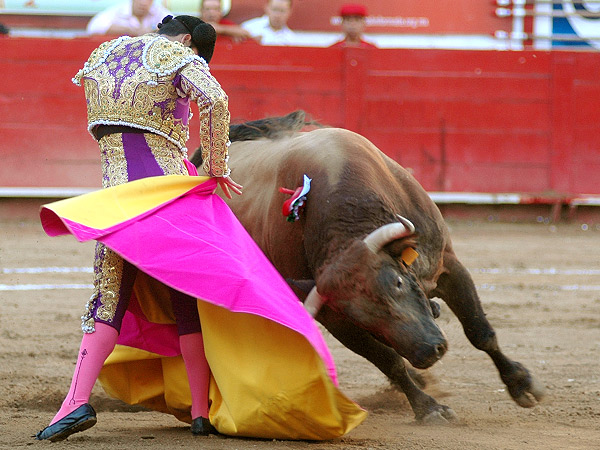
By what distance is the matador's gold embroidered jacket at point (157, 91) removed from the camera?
95.7 inches

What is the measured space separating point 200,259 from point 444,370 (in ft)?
5.18

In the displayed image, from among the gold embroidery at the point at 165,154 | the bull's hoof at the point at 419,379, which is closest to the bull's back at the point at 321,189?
the gold embroidery at the point at 165,154

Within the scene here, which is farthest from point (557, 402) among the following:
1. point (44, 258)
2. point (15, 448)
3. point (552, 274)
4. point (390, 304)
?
point (44, 258)

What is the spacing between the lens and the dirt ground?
2.54 meters

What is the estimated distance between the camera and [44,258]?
245 inches

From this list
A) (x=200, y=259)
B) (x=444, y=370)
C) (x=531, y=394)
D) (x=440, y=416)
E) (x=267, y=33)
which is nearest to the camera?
(x=200, y=259)

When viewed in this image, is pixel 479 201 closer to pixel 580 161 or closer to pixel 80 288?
pixel 580 161

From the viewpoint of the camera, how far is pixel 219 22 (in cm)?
810

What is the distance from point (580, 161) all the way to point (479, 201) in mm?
1000

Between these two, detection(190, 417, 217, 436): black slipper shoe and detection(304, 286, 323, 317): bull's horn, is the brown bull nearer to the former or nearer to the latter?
detection(304, 286, 323, 317): bull's horn

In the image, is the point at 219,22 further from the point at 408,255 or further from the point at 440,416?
the point at 408,255

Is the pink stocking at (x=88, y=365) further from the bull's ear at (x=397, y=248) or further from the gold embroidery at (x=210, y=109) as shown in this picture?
the bull's ear at (x=397, y=248)

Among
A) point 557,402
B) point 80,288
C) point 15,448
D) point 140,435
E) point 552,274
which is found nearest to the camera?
point 15,448

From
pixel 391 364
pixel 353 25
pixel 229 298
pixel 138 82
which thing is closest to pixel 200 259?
pixel 229 298
